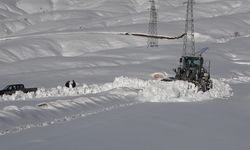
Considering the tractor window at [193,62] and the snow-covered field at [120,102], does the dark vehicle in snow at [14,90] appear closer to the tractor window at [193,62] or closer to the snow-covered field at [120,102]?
the snow-covered field at [120,102]

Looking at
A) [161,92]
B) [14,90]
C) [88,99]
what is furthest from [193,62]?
[14,90]

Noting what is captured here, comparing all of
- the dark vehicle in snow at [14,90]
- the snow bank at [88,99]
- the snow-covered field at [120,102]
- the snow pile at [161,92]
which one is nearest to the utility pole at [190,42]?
the snow-covered field at [120,102]

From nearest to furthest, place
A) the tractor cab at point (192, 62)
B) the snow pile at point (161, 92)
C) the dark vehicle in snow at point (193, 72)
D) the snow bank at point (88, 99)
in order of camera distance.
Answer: the snow bank at point (88, 99)
the snow pile at point (161, 92)
the dark vehicle in snow at point (193, 72)
the tractor cab at point (192, 62)

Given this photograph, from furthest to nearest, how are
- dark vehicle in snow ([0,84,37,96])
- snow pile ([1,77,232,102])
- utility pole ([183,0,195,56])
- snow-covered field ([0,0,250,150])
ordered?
utility pole ([183,0,195,56]) < dark vehicle in snow ([0,84,37,96]) < snow pile ([1,77,232,102]) < snow-covered field ([0,0,250,150])

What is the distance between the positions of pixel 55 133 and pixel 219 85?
12931mm

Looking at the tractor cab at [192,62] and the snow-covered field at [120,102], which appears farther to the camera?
the tractor cab at [192,62]

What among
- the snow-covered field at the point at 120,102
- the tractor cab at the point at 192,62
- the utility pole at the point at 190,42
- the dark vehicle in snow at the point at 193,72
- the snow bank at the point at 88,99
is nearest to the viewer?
the snow-covered field at the point at 120,102

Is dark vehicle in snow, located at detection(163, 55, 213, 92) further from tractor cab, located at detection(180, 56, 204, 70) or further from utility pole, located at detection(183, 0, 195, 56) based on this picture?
utility pole, located at detection(183, 0, 195, 56)

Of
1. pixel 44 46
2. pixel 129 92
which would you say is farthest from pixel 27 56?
pixel 129 92

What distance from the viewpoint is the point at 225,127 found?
12.5 metres

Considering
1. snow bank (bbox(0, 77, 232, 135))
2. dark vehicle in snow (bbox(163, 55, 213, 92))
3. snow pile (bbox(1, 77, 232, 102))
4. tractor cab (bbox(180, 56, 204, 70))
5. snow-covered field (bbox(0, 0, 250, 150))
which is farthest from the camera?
tractor cab (bbox(180, 56, 204, 70))

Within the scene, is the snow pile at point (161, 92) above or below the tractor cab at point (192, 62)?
below

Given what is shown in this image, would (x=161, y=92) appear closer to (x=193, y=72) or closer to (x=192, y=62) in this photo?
(x=193, y=72)

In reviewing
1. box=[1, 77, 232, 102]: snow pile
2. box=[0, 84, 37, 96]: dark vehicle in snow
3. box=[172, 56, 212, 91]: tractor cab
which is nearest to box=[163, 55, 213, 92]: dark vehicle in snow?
box=[172, 56, 212, 91]: tractor cab
